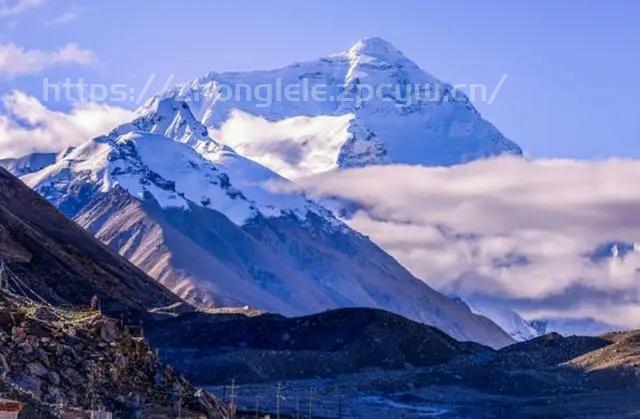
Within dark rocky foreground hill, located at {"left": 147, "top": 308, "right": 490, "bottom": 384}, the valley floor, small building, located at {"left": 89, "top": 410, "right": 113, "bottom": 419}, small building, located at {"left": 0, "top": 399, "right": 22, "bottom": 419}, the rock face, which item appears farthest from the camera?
dark rocky foreground hill, located at {"left": 147, "top": 308, "right": 490, "bottom": 384}

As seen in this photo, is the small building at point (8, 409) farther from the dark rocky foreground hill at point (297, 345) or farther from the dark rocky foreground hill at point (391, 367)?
the dark rocky foreground hill at point (297, 345)

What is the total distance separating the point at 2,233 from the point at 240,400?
57.5 metres

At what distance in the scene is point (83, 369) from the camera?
61438 millimetres

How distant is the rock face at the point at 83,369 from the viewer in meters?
58.6

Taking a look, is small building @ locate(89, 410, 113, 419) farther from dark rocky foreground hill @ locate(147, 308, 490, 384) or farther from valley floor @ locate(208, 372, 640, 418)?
dark rocky foreground hill @ locate(147, 308, 490, 384)

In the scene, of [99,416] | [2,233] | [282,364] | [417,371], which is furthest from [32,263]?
[99,416]

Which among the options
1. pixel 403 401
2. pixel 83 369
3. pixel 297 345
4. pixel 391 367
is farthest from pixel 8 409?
pixel 297 345

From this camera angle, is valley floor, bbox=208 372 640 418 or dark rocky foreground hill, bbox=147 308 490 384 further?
dark rocky foreground hill, bbox=147 308 490 384

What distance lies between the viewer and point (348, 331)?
184 meters

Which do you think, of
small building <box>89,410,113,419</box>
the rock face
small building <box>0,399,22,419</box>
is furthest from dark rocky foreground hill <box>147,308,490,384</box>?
small building <box>0,399,22,419</box>

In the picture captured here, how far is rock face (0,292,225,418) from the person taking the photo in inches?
2307

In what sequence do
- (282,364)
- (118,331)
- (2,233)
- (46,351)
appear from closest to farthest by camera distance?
1. (46,351)
2. (118,331)
3. (282,364)
4. (2,233)

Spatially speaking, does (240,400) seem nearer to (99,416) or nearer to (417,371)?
(417,371)

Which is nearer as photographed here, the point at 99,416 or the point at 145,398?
the point at 99,416
